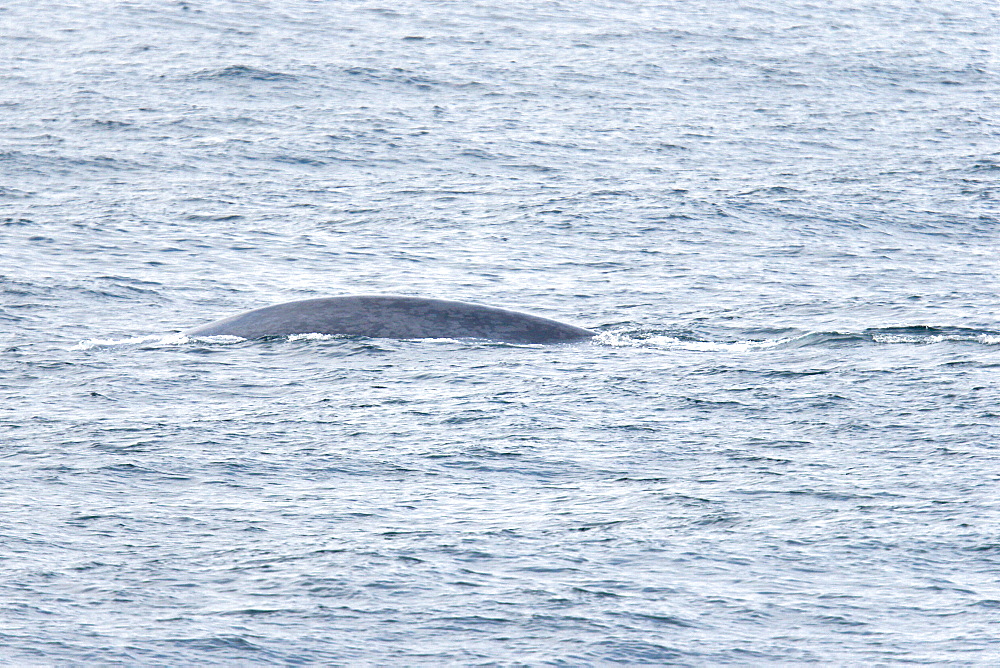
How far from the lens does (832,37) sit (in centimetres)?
5659

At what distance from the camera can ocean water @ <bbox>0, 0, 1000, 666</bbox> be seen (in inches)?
530

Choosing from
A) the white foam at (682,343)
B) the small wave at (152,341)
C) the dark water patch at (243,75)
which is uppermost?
the dark water patch at (243,75)

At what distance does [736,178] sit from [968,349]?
14402 mm

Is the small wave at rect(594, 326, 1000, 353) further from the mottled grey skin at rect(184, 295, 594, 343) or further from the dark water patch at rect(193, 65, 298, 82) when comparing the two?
the dark water patch at rect(193, 65, 298, 82)

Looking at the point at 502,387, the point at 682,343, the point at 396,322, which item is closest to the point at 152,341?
the point at 396,322

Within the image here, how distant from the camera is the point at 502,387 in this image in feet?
64.7

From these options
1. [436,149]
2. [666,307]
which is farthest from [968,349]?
[436,149]

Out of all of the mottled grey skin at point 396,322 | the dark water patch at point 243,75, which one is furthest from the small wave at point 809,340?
the dark water patch at point 243,75

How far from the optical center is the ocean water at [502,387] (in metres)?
13.5

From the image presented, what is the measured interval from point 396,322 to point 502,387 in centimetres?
264

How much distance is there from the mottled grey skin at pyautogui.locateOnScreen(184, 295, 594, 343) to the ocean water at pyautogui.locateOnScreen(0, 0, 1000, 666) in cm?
28

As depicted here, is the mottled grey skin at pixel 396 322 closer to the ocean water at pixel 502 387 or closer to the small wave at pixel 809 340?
the ocean water at pixel 502 387

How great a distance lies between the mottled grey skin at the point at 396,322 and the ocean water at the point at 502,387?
284 millimetres

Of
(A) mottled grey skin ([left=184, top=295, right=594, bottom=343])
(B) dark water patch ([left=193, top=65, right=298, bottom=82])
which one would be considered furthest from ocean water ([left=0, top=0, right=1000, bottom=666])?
(B) dark water patch ([left=193, top=65, right=298, bottom=82])
